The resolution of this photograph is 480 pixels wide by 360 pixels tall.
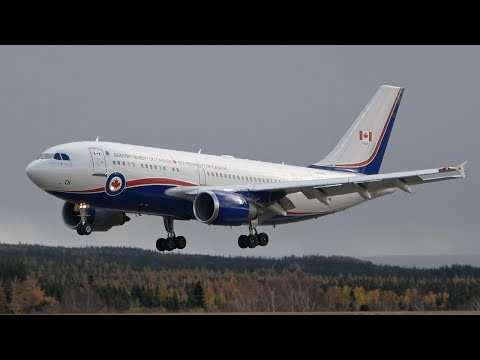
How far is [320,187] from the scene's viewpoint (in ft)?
189

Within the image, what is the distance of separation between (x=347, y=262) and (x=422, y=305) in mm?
7306

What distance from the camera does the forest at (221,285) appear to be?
55.3m

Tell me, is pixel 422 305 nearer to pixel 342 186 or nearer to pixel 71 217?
pixel 342 186

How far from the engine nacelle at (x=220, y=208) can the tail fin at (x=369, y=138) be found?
11530 millimetres

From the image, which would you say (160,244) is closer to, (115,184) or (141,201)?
(141,201)

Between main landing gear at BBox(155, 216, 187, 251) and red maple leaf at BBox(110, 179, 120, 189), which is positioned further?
main landing gear at BBox(155, 216, 187, 251)

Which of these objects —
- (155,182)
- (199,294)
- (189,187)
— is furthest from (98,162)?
(199,294)

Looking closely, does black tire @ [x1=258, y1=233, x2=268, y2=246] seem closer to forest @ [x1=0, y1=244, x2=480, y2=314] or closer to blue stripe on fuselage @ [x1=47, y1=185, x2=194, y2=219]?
forest @ [x1=0, y1=244, x2=480, y2=314]

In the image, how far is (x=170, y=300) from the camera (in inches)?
2199

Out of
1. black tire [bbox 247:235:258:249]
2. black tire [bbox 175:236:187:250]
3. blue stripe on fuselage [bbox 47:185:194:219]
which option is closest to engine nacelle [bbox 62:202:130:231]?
black tire [bbox 175:236:187:250]

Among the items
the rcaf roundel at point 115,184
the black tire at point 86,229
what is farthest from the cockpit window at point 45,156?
the black tire at point 86,229

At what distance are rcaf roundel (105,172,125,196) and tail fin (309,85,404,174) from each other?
1649 cm

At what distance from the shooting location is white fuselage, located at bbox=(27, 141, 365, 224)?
5106cm
